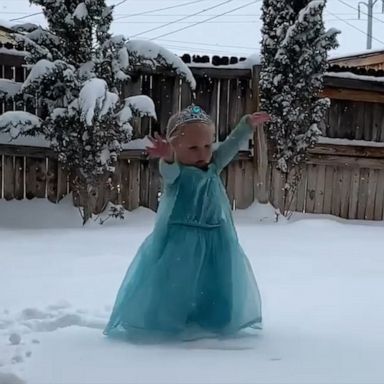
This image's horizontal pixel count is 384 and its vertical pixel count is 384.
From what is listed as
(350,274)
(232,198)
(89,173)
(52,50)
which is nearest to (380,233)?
(232,198)

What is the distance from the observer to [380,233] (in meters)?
5.37

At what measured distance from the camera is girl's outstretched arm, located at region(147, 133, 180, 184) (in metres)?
2.22

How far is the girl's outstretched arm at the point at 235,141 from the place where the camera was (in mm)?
2381

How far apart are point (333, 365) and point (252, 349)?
11.4 inches

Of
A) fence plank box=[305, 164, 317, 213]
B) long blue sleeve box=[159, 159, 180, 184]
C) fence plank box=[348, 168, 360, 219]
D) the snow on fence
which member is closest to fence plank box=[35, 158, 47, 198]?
the snow on fence

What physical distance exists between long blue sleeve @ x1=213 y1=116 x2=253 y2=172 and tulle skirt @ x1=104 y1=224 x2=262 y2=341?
281 mm

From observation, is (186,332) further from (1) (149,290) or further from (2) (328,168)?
(2) (328,168)

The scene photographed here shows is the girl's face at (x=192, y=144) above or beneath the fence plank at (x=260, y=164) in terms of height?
above

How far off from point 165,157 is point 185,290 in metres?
0.50

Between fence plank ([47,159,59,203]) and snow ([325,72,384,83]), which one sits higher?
snow ([325,72,384,83])

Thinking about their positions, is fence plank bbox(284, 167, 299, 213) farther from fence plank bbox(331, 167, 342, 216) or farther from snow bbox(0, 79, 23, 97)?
snow bbox(0, 79, 23, 97)

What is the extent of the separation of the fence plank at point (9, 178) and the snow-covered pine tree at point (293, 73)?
8.11ft

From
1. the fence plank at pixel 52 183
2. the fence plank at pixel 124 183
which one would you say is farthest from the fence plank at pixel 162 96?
the fence plank at pixel 52 183

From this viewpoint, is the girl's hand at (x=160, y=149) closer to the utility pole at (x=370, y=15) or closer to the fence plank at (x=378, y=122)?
the fence plank at (x=378, y=122)
